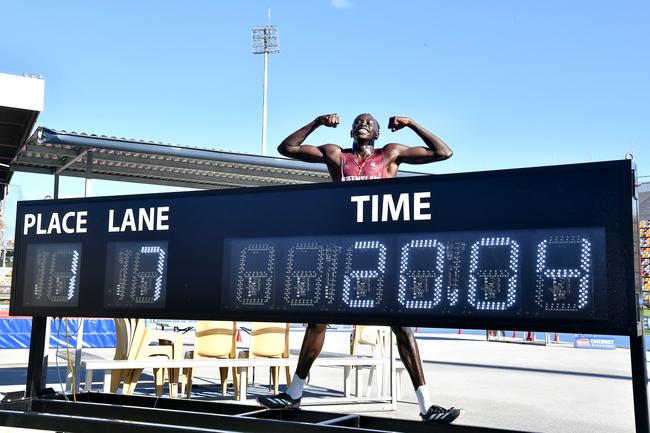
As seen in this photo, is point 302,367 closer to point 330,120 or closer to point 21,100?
point 330,120

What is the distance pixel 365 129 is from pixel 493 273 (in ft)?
6.02

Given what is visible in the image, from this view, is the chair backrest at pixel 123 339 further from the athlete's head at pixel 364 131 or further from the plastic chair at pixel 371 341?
the athlete's head at pixel 364 131

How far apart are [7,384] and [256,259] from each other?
7.94 metres

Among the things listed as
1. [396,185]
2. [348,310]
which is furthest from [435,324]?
[396,185]

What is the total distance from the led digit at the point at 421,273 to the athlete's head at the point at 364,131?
1371 millimetres

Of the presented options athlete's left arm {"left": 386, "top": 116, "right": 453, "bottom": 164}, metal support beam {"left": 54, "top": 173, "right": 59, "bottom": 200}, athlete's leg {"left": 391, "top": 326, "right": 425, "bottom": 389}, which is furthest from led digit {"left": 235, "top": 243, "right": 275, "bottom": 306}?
metal support beam {"left": 54, "top": 173, "right": 59, "bottom": 200}

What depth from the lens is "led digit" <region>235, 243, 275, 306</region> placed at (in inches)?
189

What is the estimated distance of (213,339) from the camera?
30.9ft

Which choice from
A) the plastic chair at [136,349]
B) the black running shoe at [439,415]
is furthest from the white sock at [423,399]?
the plastic chair at [136,349]

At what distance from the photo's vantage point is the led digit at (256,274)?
4793 millimetres

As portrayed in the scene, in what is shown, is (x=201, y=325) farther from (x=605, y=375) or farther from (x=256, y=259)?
(x=605, y=375)

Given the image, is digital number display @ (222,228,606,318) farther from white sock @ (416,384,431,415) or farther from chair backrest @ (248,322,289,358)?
chair backrest @ (248,322,289,358)

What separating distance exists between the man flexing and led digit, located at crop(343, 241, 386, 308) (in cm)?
68

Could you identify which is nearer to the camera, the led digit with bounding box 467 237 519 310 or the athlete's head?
the led digit with bounding box 467 237 519 310
